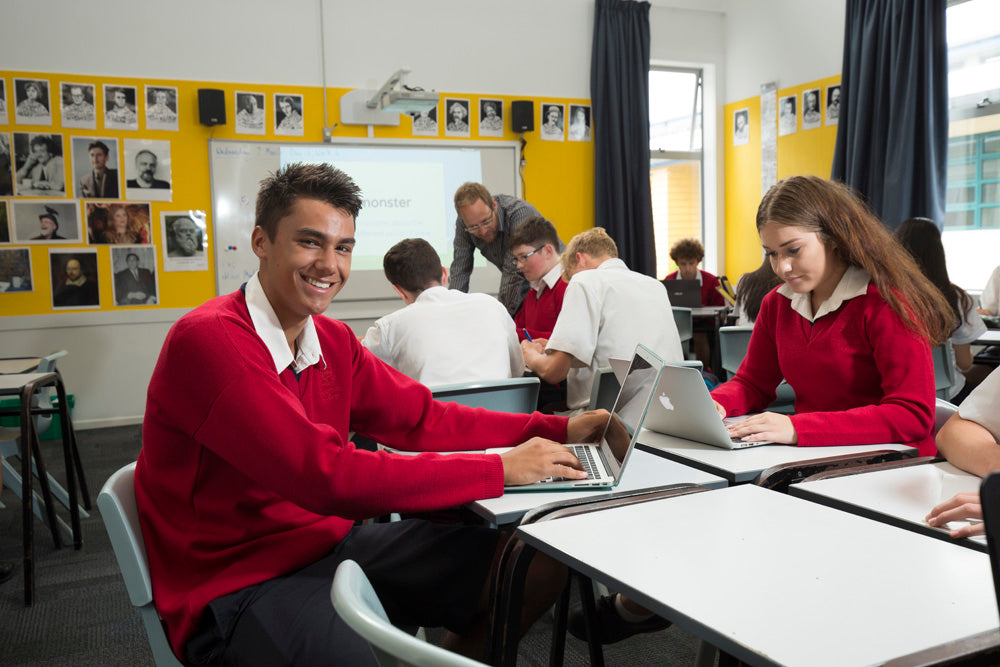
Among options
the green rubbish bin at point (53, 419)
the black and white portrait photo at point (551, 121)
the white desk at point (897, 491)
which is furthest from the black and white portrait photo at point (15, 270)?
the white desk at point (897, 491)

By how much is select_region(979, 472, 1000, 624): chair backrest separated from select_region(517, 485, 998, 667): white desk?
0.23 m

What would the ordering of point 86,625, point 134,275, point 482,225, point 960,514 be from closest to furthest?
1. point 960,514
2. point 86,625
3. point 482,225
4. point 134,275

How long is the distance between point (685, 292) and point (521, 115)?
188cm

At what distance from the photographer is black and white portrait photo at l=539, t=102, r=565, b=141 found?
633 centimetres

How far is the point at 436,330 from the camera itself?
101 inches

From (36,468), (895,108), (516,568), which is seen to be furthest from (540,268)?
(895,108)

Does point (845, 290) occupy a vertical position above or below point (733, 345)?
above

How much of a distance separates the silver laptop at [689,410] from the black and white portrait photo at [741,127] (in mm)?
5517

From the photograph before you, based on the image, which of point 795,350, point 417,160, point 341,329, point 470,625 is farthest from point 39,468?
point 417,160

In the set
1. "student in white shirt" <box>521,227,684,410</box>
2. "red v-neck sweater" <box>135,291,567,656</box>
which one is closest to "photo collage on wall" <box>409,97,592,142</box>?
"student in white shirt" <box>521,227,684,410</box>

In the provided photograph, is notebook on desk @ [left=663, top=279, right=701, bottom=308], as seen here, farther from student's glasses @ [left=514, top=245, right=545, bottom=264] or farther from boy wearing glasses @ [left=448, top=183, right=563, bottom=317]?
student's glasses @ [left=514, top=245, right=545, bottom=264]

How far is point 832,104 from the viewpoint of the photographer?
591cm

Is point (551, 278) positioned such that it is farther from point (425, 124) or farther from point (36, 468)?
point (425, 124)

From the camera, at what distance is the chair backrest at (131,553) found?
1190 millimetres
